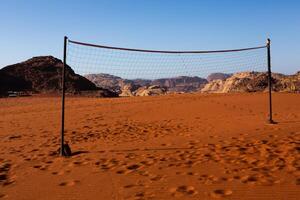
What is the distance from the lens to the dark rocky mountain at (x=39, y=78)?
38753 millimetres

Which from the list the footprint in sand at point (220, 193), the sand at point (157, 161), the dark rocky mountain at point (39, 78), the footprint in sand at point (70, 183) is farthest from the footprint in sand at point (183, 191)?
the dark rocky mountain at point (39, 78)

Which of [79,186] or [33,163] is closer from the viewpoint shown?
[79,186]

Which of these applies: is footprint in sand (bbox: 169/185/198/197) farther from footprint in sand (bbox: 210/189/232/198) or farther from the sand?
footprint in sand (bbox: 210/189/232/198)

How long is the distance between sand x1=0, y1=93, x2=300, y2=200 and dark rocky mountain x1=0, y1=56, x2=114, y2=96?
1054 inches

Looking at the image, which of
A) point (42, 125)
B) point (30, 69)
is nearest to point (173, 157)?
point (42, 125)

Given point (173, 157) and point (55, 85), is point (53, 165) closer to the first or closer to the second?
point (173, 157)

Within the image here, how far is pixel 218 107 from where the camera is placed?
16594 millimetres

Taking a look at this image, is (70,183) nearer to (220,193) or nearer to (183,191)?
(183,191)

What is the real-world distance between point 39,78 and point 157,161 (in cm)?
3697

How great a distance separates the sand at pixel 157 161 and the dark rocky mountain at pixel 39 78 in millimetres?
26760

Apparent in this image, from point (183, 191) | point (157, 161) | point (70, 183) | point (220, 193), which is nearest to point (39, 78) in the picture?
point (157, 161)

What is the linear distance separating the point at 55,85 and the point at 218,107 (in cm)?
2680

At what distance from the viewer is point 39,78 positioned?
41.3m

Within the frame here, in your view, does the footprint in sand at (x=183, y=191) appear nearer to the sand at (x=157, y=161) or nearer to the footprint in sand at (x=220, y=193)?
the sand at (x=157, y=161)
